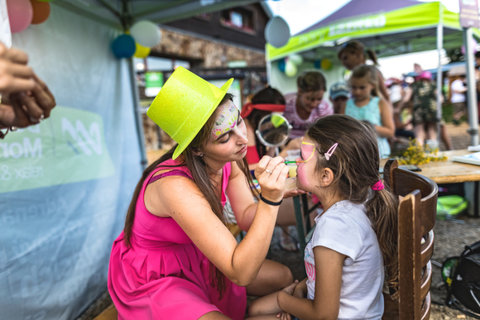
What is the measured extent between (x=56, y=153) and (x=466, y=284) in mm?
2661

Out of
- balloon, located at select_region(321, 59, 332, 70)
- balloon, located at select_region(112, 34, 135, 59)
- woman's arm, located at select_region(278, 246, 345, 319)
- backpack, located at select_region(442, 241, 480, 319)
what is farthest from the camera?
balloon, located at select_region(321, 59, 332, 70)

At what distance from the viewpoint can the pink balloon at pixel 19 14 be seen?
1754 mm

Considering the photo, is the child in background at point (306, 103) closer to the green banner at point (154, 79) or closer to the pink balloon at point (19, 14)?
the pink balloon at point (19, 14)

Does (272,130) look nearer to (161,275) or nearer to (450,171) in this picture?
(450,171)

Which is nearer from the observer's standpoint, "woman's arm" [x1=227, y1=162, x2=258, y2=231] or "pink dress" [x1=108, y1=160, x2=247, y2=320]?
"pink dress" [x1=108, y1=160, x2=247, y2=320]

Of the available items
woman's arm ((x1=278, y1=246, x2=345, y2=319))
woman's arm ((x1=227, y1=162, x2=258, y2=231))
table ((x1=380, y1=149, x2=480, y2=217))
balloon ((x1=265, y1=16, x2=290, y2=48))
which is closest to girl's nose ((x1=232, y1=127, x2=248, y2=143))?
woman's arm ((x1=227, y1=162, x2=258, y2=231))

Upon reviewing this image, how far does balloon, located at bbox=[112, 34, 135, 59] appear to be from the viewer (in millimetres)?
2975

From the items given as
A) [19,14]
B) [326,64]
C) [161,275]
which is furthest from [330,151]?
[326,64]

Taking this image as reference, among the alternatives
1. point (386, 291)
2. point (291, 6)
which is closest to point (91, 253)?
point (386, 291)

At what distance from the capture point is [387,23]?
4348 millimetres

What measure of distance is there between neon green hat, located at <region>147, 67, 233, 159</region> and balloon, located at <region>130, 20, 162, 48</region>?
2343 millimetres

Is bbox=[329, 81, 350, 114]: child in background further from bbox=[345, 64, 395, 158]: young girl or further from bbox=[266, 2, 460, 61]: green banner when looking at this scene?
bbox=[345, 64, 395, 158]: young girl

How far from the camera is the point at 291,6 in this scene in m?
4.48

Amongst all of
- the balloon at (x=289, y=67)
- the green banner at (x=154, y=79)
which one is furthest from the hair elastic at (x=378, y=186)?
the green banner at (x=154, y=79)
